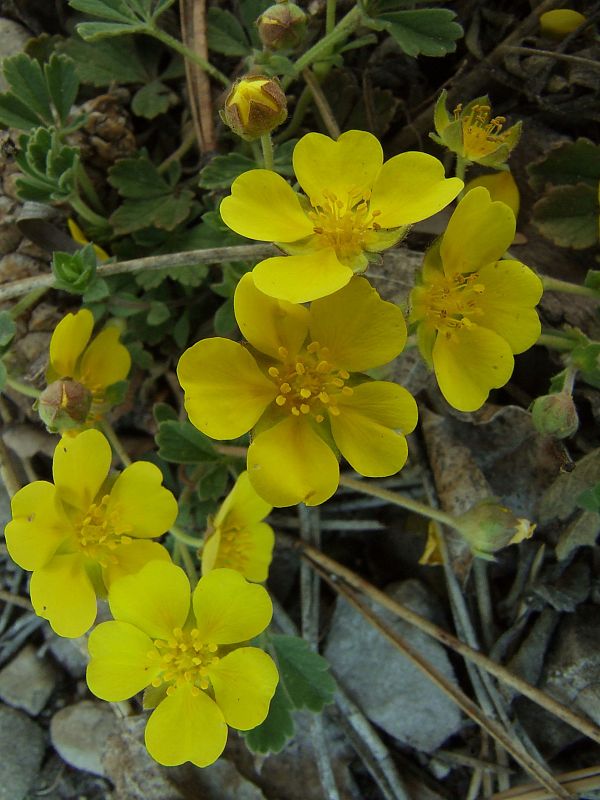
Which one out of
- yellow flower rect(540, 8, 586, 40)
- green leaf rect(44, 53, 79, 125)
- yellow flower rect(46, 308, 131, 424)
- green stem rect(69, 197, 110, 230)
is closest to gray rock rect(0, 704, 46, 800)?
yellow flower rect(46, 308, 131, 424)

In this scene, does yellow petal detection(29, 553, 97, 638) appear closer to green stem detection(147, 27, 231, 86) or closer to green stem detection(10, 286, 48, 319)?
green stem detection(10, 286, 48, 319)

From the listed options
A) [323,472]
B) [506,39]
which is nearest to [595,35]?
[506,39]

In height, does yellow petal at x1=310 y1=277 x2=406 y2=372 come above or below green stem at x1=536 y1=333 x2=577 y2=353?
above

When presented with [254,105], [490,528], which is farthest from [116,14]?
[490,528]

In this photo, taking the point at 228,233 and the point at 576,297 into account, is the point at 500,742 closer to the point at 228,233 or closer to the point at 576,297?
the point at 576,297

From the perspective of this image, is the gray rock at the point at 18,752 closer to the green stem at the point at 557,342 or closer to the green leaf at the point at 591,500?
the green leaf at the point at 591,500

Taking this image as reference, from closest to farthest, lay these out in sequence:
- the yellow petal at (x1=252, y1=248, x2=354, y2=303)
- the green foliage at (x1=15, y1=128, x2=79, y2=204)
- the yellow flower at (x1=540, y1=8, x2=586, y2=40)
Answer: the yellow petal at (x1=252, y1=248, x2=354, y2=303) < the green foliage at (x1=15, y1=128, x2=79, y2=204) < the yellow flower at (x1=540, y1=8, x2=586, y2=40)

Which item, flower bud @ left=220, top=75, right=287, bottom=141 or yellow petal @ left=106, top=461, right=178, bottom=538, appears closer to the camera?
flower bud @ left=220, top=75, right=287, bottom=141

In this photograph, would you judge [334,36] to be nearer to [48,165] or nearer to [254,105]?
→ [254,105]
